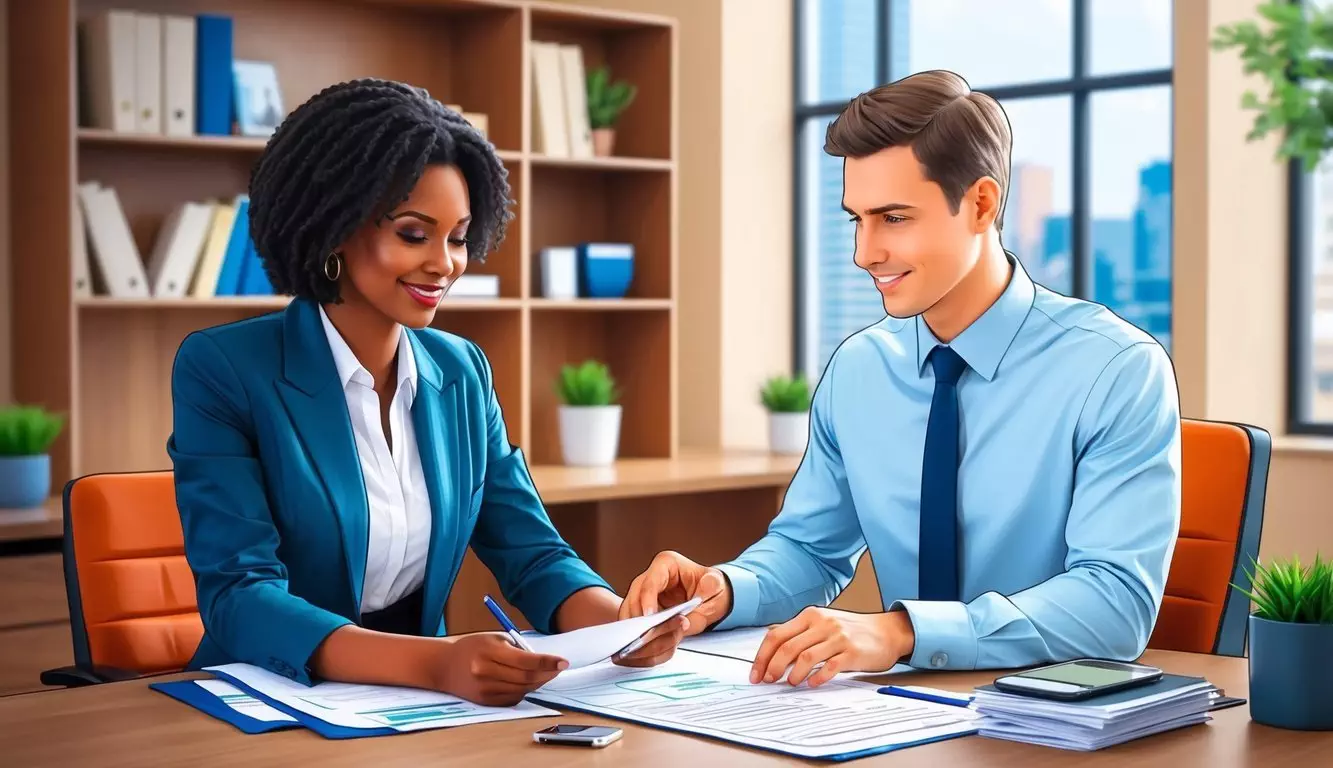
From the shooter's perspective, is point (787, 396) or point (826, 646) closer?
point (826, 646)

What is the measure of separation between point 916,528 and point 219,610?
839 mm

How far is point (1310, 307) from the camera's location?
419 cm

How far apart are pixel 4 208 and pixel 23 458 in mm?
697

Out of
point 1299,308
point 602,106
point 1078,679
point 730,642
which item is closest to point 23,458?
point 602,106

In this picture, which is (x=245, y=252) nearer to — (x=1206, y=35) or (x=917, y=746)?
(x=1206, y=35)

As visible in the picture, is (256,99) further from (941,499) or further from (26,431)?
(941,499)

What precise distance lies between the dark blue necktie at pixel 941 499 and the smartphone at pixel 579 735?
23.7 inches

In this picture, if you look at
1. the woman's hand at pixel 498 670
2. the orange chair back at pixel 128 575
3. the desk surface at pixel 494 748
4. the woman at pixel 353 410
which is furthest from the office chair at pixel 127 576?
the woman's hand at pixel 498 670

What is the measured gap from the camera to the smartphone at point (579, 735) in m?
1.32

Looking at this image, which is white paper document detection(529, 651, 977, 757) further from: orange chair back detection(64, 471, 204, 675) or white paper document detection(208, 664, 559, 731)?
orange chair back detection(64, 471, 204, 675)

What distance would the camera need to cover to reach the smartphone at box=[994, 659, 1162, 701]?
52.8 inches

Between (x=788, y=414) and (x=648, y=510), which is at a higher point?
(x=788, y=414)

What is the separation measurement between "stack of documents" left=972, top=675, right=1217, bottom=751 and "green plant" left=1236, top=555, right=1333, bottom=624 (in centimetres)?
10

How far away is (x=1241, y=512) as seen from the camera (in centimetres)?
201
